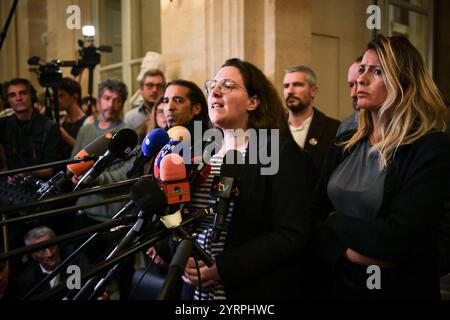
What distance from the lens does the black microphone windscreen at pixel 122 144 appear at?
4.44 ft

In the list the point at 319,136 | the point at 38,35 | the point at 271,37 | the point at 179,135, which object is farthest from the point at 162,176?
the point at 38,35

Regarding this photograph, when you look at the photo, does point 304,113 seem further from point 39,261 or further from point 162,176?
point 162,176

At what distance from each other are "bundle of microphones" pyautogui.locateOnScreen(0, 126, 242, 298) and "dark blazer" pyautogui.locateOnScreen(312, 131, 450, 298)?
1.30ft

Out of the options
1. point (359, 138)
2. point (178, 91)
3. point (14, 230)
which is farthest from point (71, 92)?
point (359, 138)

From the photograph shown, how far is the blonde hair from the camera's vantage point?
1521mm

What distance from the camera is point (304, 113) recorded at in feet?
10.4

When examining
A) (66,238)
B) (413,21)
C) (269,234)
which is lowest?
(269,234)

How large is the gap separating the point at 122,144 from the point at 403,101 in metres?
0.88

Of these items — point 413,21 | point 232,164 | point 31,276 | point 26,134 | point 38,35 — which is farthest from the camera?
point 38,35

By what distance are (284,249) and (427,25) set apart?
524 centimetres

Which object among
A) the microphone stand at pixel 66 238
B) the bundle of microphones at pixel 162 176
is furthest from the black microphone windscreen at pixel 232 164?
the microphone stand at pixel 66 238

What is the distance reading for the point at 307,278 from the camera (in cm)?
169

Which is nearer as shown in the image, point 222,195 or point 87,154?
point 222,195

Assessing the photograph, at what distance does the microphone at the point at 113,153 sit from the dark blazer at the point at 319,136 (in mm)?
1706
